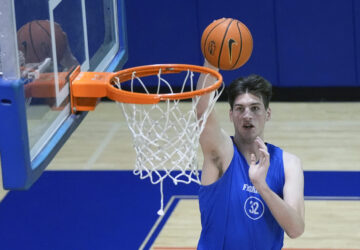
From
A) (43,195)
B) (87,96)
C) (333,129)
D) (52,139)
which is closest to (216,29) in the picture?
(87,96)

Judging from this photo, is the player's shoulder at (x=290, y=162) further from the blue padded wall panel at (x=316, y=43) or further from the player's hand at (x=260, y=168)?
the blue padded wall panel at (x=316, y=43)

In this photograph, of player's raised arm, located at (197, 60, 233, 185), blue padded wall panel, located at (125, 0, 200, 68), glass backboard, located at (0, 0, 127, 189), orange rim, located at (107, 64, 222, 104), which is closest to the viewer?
glass backboard, located at (0, 0, 127, 189)

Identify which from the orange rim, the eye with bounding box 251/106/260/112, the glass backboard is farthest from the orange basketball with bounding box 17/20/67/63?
the eye with bounding box 251/106/260/112

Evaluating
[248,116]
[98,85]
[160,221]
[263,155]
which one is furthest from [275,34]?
[98,85]

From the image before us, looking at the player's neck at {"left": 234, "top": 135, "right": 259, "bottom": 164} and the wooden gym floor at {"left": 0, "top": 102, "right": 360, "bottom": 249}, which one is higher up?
the player's neck at {"left": 234, "top": 135, "right": 259, "bottom": 164}

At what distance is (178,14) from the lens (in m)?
10.8

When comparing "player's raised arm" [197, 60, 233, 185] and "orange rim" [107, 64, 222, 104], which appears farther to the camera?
"player's raised arm" [197, 60, 233, 185]

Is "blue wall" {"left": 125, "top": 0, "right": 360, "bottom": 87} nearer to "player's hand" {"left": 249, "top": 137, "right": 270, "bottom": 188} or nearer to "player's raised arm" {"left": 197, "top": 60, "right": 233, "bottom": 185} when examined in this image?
"player's raised arm" {"left": 197, "top": 60, "right": 233, "bottom": 185}

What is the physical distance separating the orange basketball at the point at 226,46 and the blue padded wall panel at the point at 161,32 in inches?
244

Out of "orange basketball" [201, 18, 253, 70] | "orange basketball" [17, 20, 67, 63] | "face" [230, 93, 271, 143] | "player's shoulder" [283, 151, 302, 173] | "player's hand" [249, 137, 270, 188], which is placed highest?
"orange basketball" [17, 20, 67, 63]

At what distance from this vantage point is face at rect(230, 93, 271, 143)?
4.62 metres

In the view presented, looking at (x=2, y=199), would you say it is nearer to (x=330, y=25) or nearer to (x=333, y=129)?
(x=333, y=129)

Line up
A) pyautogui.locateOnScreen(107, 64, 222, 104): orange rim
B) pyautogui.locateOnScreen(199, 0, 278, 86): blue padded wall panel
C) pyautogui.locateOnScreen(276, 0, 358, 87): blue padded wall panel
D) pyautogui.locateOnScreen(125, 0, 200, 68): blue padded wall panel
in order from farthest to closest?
pyautogui.locateOnScreen(125, 0, 200, 68): blue padded wall panel
pyautogui.locateOnScreen(199, 0, 278, 86): blue padded wall panel
pyautogui.locateOnScreen(276, 0, 358, 87): blue padded wall panel
pyautogui.locateOnScreen(107, 64, 222, 104): orange rim

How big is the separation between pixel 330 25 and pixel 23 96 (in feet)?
24.1
